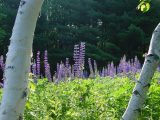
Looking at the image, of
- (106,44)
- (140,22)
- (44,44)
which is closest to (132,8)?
(140,22)

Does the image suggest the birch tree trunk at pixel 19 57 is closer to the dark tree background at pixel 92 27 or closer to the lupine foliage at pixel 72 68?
the lupine foliage at pixel 72 68

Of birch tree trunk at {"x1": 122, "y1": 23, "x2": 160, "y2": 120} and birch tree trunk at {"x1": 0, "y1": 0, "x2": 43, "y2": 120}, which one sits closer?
birch tree trunk at {"x1": 0, "y1": 0, "x2": 43, "y2": 120}

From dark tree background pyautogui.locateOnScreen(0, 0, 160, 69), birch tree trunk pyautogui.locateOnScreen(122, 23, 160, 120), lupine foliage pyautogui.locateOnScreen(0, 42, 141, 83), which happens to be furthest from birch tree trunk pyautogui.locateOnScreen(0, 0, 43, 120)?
dark tree background pyautogui.locateOnScreen(0, 0, 160, 69)

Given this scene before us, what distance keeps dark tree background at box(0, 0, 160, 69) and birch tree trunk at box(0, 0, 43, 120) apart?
85.7ft

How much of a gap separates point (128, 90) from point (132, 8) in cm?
2631

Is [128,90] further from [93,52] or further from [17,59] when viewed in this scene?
[93,52]

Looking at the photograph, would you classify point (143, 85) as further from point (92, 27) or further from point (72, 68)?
point (92, 27)

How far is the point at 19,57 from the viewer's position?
2572 mm

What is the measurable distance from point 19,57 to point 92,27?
31130 mm

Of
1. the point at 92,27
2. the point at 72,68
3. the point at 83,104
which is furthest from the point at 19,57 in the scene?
the point at 92,27

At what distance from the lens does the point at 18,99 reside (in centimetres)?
262

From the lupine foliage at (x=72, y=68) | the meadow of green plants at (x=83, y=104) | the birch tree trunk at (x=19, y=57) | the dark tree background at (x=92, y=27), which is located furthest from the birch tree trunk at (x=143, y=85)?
the dark tree background at (x=92, y=27)

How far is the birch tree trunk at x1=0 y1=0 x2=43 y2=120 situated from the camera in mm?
2574

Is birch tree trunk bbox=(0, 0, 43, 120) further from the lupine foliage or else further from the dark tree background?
the dark tree background
